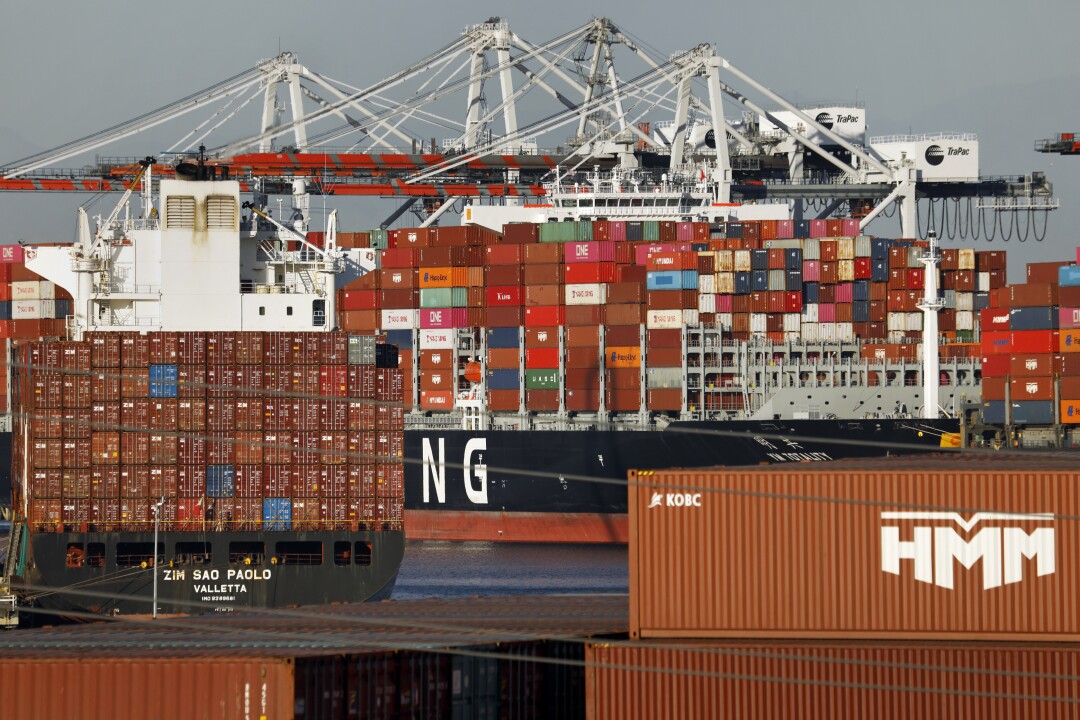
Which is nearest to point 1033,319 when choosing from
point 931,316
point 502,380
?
point 931,316

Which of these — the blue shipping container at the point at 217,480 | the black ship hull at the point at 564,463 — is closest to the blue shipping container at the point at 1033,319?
the black ship hull at the point at 564,463

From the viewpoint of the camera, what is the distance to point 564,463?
181ft

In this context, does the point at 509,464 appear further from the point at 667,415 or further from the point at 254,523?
the point at 254,523

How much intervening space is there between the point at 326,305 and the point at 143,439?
277 inches

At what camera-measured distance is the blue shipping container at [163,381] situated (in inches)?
1462

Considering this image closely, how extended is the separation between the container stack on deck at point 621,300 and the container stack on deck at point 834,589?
3351 cm

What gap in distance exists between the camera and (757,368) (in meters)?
55.2

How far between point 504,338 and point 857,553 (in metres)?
36.4

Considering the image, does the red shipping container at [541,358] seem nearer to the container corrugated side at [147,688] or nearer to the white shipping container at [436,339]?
the white shipping container at [436,339]

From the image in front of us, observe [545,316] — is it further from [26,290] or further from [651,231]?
[26,290]

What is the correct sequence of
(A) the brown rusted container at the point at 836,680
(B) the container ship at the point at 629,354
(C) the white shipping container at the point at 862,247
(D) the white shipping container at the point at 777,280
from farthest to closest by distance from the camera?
1. (C) the white shipping container at the point at 862,247
2. (D) the white shipping container at the point at 777,280
3. (B) the container ship at the point at 629,354
4. (A) the brown rusted container at the point at 836,680

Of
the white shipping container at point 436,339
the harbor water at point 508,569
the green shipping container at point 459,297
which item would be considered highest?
the green shipping container at point 459,297

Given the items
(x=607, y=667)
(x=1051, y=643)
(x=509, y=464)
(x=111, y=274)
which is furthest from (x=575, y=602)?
(x=509, y=464)

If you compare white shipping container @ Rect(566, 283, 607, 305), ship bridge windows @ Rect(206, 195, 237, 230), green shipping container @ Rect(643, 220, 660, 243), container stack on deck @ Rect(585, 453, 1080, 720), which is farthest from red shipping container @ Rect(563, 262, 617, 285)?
container stack on deck @ Rect(585, 453, 1080, 720)
